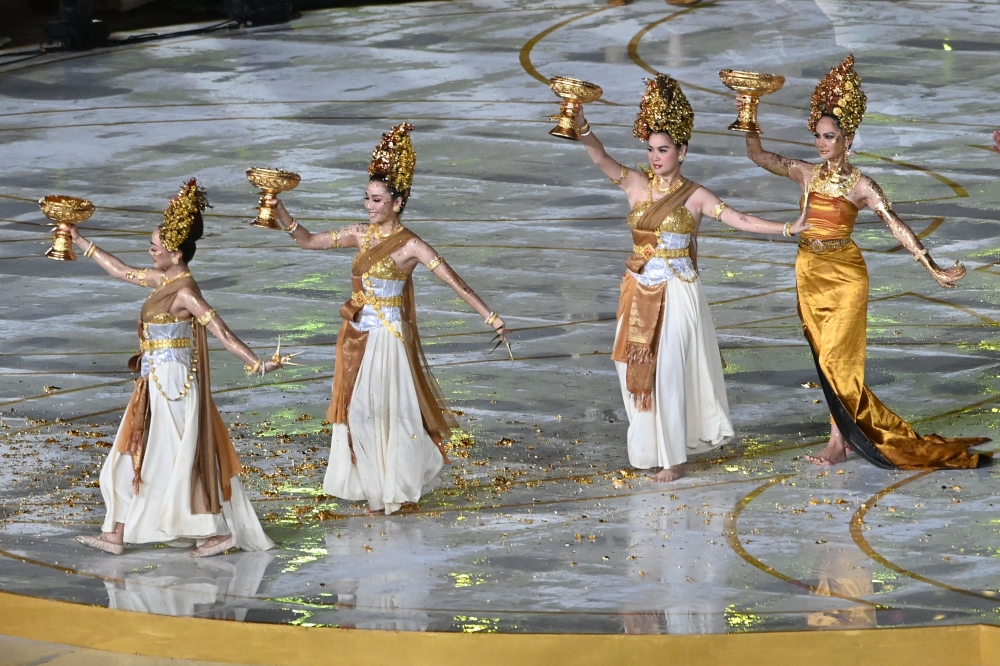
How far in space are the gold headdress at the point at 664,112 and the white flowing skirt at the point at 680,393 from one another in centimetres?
75

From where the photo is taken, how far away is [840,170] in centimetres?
919

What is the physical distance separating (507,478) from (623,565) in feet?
4.77

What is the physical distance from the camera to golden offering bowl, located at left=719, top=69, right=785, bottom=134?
30.0ft

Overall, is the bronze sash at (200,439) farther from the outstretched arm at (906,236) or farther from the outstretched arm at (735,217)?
the outstretched arm at (906,236)

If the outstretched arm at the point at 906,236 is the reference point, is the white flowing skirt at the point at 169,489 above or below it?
below

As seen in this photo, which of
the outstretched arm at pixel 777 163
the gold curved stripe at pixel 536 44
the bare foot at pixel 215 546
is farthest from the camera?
the gold curved stripe at pixel 536 44

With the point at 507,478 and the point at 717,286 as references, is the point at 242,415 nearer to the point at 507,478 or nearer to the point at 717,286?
the point at 507,478

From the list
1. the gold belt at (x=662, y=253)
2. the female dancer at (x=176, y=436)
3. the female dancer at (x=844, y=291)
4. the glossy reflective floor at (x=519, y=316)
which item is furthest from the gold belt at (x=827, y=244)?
the female dancer at (x=176, y=436)

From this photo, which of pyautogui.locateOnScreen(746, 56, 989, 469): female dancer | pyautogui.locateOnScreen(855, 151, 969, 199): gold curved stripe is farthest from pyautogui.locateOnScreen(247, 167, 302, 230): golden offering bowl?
pyautogui.locateOnScreen(855, 151, 969, 199): gold curved stripe

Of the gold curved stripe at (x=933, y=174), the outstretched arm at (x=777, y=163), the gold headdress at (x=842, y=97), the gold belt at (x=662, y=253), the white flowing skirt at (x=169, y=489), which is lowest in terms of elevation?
the gold curved stripe at (x=933, y=174)

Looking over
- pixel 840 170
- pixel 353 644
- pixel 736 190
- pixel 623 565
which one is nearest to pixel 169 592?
pixel 353 644

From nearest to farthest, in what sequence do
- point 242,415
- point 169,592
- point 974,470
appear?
1. point 169,592
2. point 974,470
3. point 242,415

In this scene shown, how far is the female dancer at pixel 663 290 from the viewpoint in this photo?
9062 mm

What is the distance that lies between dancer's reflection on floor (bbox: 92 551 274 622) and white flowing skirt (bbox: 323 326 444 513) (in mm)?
819
